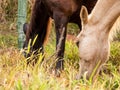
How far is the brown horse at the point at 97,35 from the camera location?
209 inches

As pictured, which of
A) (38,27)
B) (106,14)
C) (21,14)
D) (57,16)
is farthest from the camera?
(21,14)

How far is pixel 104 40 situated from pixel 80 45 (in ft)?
1.00

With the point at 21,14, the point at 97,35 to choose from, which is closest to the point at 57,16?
the point at 97,35

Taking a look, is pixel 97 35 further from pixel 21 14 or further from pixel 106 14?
pixel 21 14

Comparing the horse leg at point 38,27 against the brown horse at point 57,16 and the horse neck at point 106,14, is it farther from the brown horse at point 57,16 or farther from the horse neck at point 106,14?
the horse neck at point 106,14

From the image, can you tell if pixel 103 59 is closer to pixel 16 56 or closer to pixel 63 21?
pixel 63 21

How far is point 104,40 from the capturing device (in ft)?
17.6

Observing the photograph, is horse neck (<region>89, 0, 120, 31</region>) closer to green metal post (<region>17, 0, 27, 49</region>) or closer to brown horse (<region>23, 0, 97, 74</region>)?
brown horse (<region>23, 0, 97, 74</region>)

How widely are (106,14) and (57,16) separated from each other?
31.6 inches

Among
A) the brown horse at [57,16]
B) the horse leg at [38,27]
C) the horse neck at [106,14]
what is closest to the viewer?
the horse neck at [106,14]

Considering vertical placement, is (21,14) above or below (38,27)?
above

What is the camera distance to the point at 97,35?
17.6 ft

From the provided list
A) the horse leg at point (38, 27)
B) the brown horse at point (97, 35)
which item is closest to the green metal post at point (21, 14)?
the horse leg at point (38, 27)

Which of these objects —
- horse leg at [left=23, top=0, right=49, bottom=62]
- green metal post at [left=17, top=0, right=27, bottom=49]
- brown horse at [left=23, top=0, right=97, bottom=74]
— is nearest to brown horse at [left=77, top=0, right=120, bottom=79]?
brown horse at [left=23, top=0, right=97, bottom=74]
